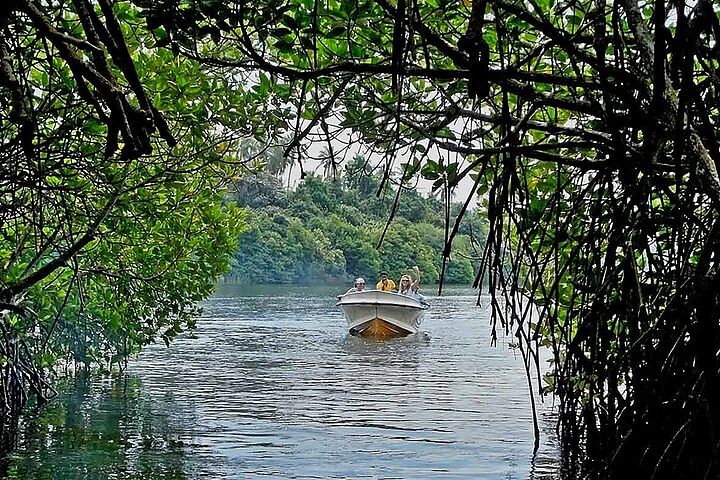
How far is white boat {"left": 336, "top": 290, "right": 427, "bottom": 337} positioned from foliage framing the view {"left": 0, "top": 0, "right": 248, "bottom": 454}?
11.6 meters

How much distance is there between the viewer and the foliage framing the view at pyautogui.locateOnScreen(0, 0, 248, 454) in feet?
13.6

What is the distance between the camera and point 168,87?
23.0ft

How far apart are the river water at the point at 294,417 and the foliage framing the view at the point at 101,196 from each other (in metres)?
0.86

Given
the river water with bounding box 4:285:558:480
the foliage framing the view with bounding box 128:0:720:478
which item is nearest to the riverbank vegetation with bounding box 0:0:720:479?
the foliage framing the view with bounding box 128:0:720:478

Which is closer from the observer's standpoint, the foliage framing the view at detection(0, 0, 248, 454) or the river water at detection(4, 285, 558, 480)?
the foliage framing the view at detection(0, 0, 248, 454)

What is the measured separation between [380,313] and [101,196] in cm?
1792

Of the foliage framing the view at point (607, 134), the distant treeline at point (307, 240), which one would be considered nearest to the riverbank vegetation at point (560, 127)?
the foliage framing the view at point (607, 134)

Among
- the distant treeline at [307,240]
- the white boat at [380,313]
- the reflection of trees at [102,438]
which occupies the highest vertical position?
the distant treeline at [307,240]

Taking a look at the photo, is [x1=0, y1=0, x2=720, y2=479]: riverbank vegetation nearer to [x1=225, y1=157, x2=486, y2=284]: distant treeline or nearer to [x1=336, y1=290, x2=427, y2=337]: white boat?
[x1=336, y1=290, x2=427, y2=337]: white boat

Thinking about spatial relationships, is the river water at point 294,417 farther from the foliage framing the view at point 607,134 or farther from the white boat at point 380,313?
the foliage framing the view at point 607,134

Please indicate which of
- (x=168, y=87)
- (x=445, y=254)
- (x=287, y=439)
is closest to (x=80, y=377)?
(x=287, y=439)

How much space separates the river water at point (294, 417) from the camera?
9.80m

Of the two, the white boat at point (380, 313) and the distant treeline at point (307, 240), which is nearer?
the white boat at point (380, 313)

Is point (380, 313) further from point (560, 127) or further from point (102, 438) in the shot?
point (560, 127)
